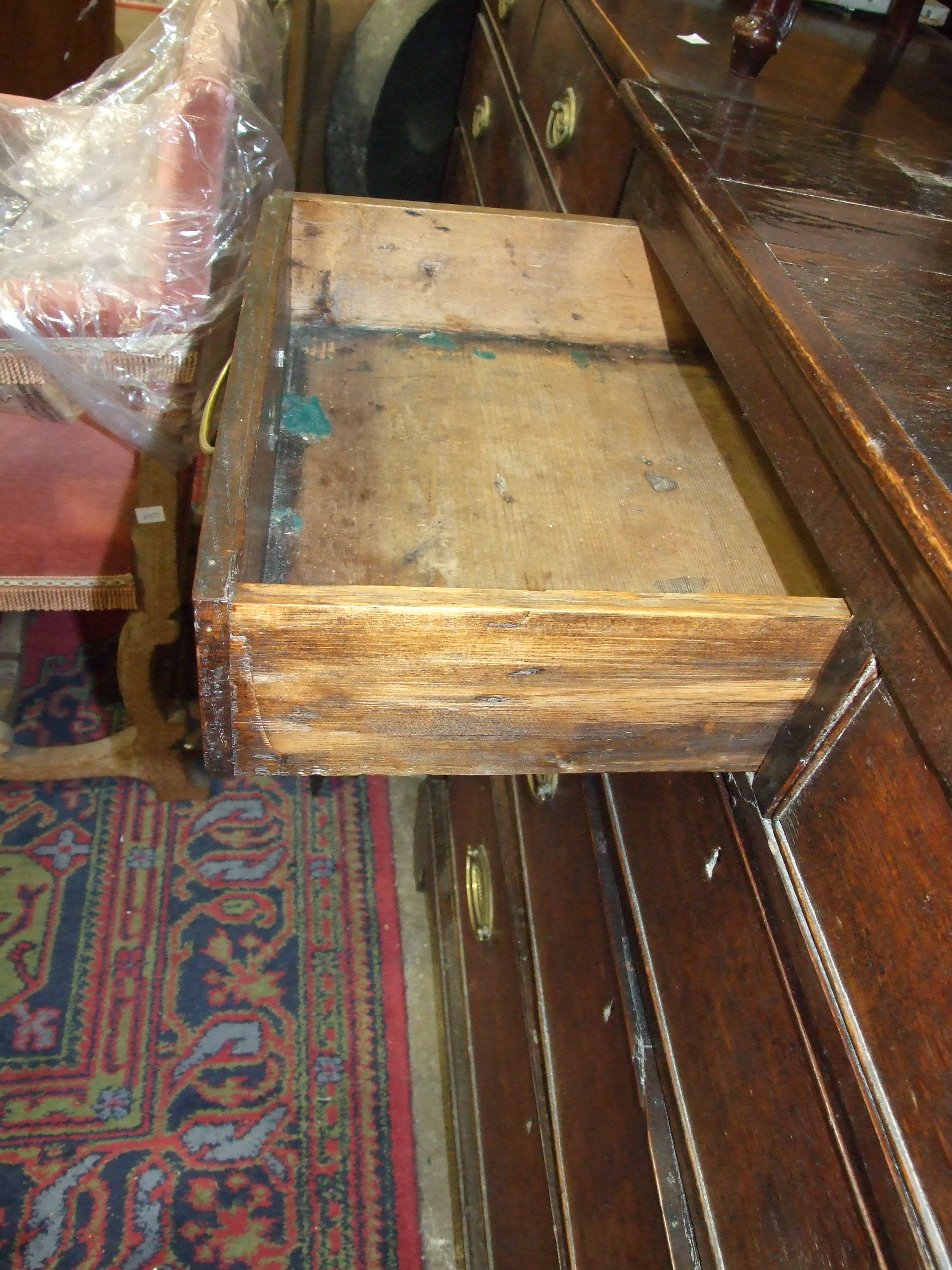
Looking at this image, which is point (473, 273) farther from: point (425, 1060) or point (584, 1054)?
point (425, 1060)

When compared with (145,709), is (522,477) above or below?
above

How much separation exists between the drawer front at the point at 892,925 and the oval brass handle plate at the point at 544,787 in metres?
0.37

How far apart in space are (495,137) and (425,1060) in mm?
1617

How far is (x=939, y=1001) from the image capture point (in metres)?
0.41

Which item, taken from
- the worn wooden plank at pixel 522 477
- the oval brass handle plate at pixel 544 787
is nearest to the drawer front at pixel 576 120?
the worn wooden plank at pixel 522 477

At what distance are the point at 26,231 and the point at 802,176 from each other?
35.6 inches

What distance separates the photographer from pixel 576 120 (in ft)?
3.71

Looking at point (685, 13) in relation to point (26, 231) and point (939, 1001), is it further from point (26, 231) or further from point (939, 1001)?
point (939, 1001)

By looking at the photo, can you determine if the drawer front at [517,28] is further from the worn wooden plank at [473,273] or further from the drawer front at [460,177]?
the worn wooden plank at [473,273]

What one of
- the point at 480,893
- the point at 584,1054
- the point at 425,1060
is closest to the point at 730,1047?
the point at 584,1054

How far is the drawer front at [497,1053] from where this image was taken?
35.1 inches

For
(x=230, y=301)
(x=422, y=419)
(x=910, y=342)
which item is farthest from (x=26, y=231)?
(x=910, y=342)

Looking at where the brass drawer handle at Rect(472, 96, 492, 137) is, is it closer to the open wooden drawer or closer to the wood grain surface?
the open wooden drawer

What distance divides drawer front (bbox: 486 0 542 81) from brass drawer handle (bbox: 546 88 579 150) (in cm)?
26
